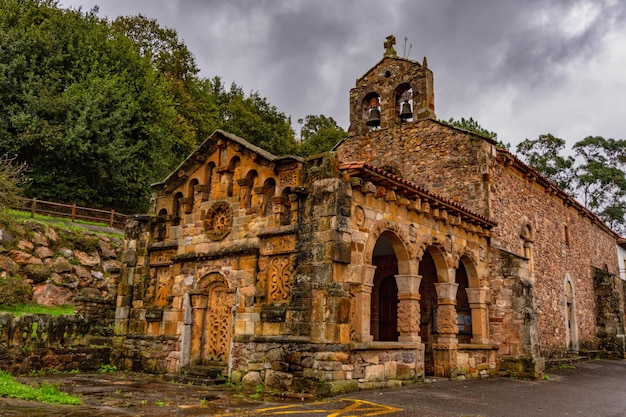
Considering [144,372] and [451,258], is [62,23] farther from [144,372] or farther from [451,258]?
[451,258]

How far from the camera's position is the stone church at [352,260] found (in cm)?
941

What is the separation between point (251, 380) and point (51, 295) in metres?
10.5

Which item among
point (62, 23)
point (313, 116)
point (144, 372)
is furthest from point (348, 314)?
point (313, 116)

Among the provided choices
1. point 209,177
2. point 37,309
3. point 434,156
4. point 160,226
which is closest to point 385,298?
point 434,156

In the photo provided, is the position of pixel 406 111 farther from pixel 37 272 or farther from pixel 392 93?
pixel 37 272

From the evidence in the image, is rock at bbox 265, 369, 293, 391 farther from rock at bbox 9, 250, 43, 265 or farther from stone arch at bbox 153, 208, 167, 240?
rock at bbox 9, 250, 43, 265

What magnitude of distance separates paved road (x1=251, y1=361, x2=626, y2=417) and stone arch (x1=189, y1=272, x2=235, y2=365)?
361cm

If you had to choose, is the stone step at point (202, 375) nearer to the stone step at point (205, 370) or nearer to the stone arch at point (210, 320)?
the stone step at point (205, 370)

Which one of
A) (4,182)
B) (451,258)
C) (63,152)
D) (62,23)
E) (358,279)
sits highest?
(62,23)

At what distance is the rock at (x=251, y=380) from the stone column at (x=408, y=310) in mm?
3032

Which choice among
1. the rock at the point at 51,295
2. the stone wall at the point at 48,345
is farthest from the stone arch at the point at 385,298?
the rock at the point at 51,295

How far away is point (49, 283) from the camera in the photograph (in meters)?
17.2

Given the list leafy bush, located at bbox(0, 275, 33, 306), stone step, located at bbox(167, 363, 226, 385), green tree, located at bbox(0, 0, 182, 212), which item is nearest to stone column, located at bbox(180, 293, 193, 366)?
stone step, located at bbox(167, 363, 226, 385)

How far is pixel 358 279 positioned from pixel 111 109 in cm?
1912
